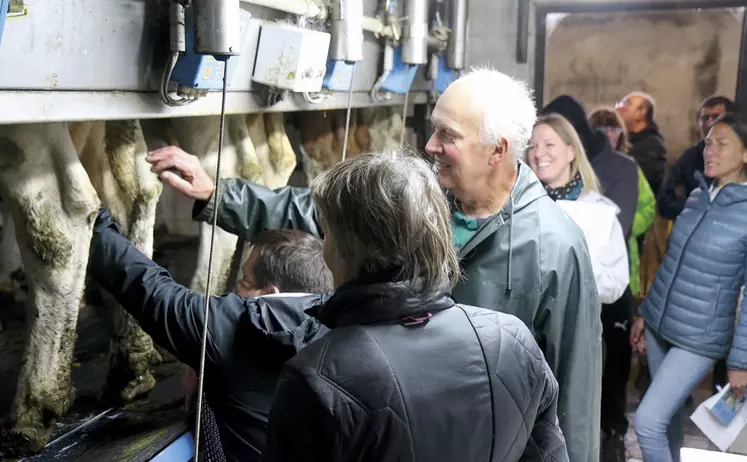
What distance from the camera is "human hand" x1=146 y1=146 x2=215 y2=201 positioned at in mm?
1813

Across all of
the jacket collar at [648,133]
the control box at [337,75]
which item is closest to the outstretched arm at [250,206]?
the control box at [337,75]

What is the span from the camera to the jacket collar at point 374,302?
3.52ft

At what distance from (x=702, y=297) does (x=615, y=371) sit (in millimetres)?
707

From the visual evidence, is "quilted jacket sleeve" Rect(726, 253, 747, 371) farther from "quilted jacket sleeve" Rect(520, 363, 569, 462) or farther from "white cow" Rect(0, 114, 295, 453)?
"white cow" Rect(0, 114, 295, 453)

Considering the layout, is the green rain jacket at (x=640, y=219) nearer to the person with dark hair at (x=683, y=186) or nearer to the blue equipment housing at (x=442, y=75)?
the person with dark hair at (x=683, y=186)

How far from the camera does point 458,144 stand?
1.66m

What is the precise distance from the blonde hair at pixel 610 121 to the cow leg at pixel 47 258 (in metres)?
3.24

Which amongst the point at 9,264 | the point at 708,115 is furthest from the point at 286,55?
the point at 708,115

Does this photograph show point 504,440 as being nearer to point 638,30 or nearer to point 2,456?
point 2,456

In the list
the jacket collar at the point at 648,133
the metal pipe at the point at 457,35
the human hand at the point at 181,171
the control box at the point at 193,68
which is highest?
the metal pipe at the point at 457,35

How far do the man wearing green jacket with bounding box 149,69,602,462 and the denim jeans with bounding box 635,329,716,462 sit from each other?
1.39 m

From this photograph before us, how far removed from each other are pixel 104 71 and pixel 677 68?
148 inches

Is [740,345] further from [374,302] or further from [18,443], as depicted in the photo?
[18,443]

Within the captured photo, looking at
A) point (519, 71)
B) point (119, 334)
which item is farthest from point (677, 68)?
point (119, 334)
